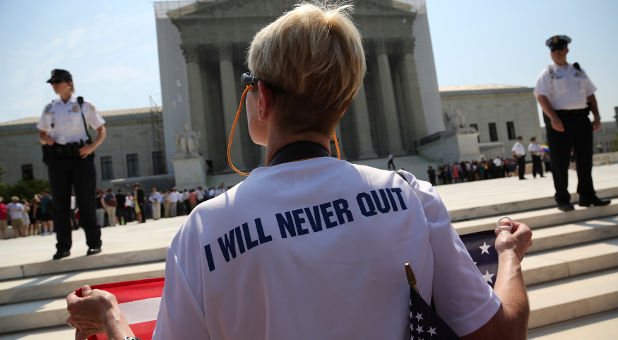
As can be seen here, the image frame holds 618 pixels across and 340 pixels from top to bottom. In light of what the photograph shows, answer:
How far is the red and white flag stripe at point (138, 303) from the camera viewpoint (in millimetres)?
1579

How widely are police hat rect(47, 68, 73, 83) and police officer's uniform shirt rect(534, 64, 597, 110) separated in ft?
19.4

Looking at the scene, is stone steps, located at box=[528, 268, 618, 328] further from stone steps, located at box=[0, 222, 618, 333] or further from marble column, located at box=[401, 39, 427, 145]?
marble column, located at box=[401, 39, 427, 145]

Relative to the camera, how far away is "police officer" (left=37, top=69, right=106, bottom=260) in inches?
174

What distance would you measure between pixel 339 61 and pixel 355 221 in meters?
0.44

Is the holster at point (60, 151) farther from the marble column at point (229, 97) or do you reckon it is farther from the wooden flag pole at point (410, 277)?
the marble column at point (229, 97)

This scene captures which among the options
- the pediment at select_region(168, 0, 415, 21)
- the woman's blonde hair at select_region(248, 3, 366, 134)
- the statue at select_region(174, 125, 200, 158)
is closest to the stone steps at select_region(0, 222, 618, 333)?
the woman's blonde hair at select_region(248, 3, 366, 134)

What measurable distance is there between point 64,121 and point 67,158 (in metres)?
0.45

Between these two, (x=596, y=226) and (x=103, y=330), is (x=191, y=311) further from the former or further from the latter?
(x=596, y=226)

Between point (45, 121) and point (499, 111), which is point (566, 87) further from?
point (499, 111)

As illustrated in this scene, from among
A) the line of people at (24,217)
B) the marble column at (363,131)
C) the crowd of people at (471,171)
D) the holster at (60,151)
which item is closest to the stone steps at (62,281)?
the holster at (60,151)

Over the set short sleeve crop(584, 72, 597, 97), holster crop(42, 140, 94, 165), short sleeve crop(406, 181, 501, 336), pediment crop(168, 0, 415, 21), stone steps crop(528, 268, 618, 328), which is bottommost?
stone steps crop(528, 268, 618, 328)

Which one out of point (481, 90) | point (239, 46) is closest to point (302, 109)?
point (239, 46)

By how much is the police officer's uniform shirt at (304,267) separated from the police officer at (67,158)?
4.12 meters

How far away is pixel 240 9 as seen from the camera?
3341 centimetres
